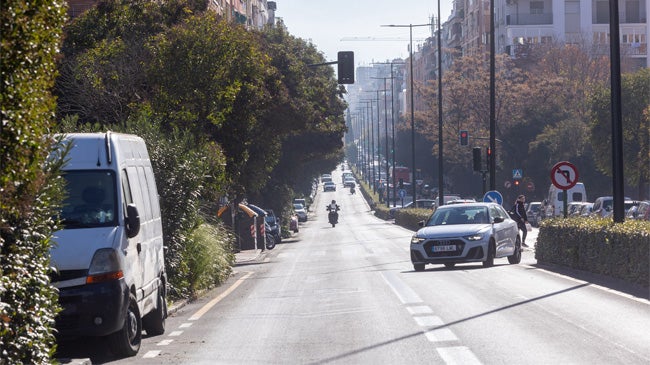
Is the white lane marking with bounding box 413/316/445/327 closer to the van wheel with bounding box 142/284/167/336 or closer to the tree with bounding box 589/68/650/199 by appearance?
the van wheel with bounding box 142/284/167/336

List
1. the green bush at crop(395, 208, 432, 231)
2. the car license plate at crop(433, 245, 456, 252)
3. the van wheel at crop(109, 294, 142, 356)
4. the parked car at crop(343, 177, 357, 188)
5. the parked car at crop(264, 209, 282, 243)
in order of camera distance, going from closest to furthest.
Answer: the van wheel at crop(109, 294, 142, 356)
the car license plate at crop(433, 245, 456, 252)
the parked car at crop(264, 209, 282, 243)
the green bush at crop(395, 208, 432, 231)
the parked car at crop(343, 177, 357, 188)

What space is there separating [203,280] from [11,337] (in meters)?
14.3

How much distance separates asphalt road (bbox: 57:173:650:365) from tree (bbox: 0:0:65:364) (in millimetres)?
2988

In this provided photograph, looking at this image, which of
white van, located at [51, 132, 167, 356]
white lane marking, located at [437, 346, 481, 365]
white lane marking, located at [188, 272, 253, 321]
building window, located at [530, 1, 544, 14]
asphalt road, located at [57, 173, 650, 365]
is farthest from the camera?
building window, located at [530, 1, 544, 14]

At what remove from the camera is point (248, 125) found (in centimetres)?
3291

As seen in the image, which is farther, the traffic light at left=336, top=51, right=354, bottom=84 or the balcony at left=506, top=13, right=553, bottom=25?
the balcony at left=506, top=13, right=553, bottom=25

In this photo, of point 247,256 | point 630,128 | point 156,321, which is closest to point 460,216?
point 156,321

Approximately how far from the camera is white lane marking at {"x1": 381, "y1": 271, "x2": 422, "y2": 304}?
1910cm

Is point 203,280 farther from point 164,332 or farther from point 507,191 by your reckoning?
point 507,191

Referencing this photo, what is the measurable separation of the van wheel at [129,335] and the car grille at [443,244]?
14551mm

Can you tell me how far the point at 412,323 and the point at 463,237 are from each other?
12088 mm

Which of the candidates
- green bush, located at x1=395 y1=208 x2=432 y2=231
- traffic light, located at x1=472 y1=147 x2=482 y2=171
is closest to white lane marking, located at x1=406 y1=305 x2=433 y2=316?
traffic light, located at x1=472 y1=147 x2=482 y2=171

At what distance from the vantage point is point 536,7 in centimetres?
10388

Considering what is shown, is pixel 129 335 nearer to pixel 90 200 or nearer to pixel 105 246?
pixel 105 246
